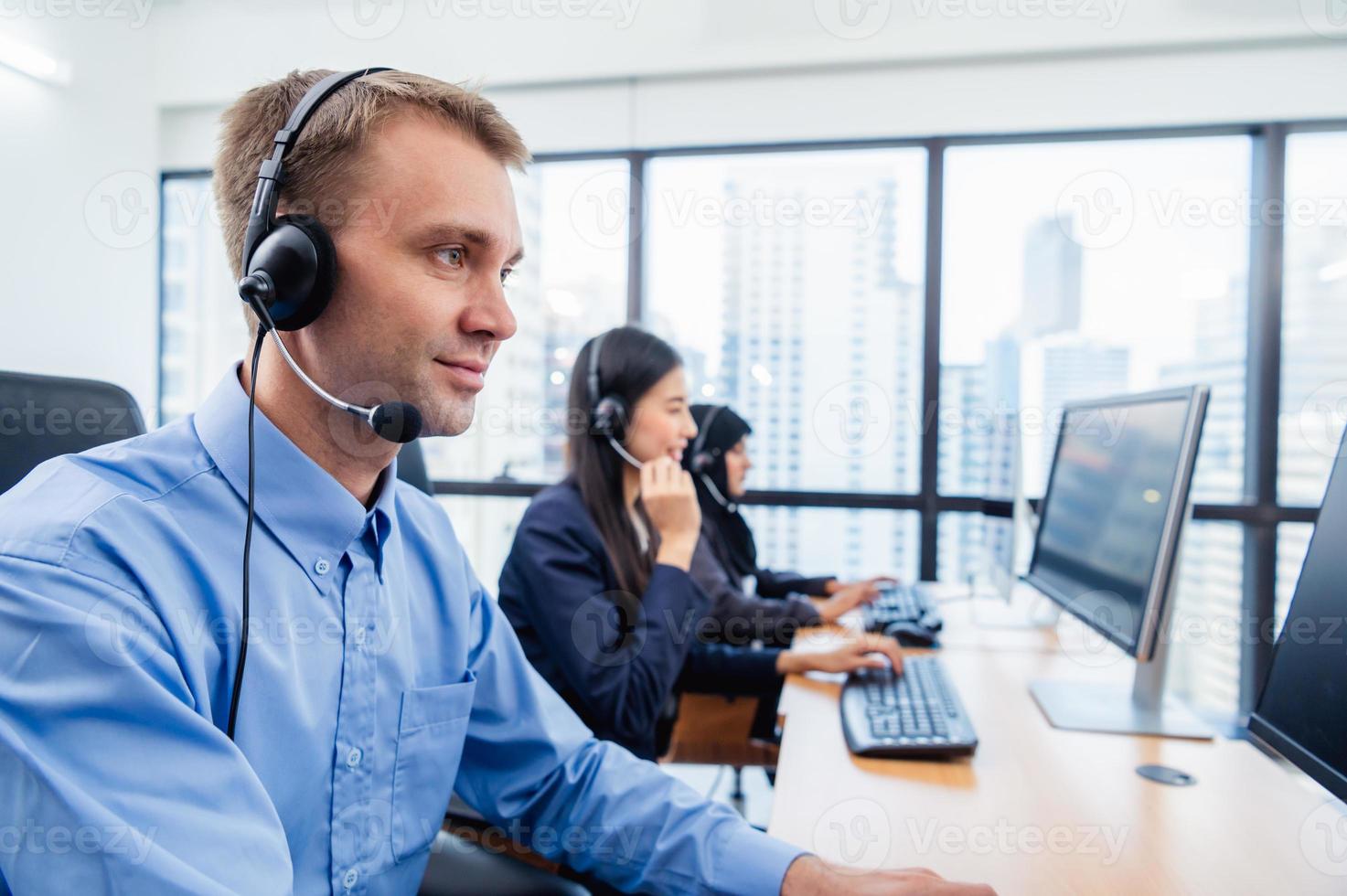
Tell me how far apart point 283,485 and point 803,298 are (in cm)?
256

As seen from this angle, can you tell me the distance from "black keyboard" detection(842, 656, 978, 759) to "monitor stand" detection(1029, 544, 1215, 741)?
0.54 feet

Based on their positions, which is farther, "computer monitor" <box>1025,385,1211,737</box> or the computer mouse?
the computer mouse

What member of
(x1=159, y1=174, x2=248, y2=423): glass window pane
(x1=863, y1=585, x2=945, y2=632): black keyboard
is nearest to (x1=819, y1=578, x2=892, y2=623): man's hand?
(x1=863, y1=585, x2=945, y2=632): black keyboard

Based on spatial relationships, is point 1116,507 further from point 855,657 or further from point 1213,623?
point 1213,623

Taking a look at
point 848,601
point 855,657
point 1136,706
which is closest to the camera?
A: point 1136,706

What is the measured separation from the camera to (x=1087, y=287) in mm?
2812

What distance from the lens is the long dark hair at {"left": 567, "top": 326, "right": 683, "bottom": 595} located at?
1442 mm

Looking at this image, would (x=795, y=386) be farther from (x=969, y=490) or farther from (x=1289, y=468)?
(x=1289, y=468)

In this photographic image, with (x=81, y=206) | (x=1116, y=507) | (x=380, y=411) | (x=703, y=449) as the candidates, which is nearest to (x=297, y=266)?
(x=380, y=411)

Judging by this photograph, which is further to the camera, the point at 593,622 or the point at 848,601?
the point at 848,601

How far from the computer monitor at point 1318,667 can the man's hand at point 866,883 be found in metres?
0.30

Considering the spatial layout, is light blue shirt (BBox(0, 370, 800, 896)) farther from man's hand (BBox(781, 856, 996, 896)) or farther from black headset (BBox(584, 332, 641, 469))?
black headset (BBox(584, 332, 641, 469))

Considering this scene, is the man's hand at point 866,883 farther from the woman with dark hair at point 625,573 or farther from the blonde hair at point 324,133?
the blonde hair at point 324,133

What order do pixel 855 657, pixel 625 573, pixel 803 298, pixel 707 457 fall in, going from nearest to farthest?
pixel 855 657 → pixel 625 573 → pixel 707 457 → pixel 803 298
